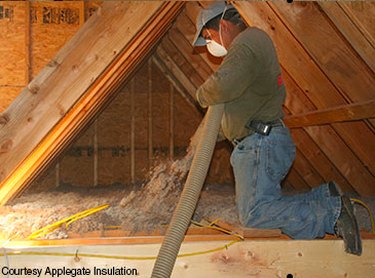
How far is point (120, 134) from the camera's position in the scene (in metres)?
5.95

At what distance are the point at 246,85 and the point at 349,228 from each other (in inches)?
36.3

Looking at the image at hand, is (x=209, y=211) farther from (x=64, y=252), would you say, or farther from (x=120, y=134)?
(x=120, y=134)

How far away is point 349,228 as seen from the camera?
2.07 metres

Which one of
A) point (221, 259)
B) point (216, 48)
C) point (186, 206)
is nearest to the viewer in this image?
point (186, 206)

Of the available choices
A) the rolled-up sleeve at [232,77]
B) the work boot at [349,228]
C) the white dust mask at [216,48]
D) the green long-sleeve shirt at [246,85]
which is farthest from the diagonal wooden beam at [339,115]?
the white dust mask at [216,48]

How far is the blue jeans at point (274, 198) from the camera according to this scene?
6.99ft

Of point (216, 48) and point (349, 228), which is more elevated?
point (216, 48)

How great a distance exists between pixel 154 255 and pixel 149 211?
55.2 inches

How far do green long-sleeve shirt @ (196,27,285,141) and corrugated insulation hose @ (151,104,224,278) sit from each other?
0.53 feet

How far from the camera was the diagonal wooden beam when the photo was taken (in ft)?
7.20

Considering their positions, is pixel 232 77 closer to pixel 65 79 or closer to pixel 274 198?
pixel 274 198

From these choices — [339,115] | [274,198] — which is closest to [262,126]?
[274,198]

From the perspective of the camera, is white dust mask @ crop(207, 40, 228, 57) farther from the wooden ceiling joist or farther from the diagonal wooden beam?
the diagonal wooden beam

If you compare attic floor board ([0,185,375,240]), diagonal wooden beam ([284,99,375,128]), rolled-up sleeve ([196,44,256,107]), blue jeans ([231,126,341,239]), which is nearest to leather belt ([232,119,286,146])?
blue jeans ([231,126,341,239])
